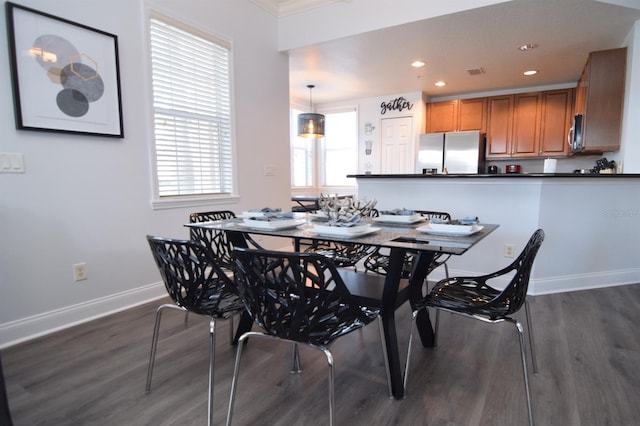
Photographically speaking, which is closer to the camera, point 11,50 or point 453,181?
point 11,50

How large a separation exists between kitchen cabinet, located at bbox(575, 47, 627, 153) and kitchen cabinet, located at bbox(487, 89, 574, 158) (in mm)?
1559

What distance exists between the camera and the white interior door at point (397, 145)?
6.12 m

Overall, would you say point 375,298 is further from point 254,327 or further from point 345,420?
point 254,327

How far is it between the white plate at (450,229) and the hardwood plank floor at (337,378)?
29.1 inches

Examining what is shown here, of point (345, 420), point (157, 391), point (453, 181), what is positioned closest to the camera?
point (345, 420)

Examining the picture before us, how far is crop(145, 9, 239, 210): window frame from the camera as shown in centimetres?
278

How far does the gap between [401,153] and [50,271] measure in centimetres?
528

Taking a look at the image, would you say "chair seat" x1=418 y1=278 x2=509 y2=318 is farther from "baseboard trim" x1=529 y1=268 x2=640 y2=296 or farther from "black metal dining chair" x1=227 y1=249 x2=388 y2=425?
"baseboard trim" x1=529 y1=268 x2=640 y2=296

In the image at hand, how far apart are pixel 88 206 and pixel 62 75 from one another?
2.83 feet

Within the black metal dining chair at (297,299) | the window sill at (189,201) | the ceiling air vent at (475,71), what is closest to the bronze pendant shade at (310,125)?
the window sill at (189,201)

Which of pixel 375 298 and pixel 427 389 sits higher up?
pixel 375 298

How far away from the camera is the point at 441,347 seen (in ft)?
6.81

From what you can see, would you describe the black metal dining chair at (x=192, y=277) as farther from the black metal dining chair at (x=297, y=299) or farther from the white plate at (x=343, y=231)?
the white plate at (x=343, y=231)

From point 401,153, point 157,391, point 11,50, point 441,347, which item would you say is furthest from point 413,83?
point 157,391
